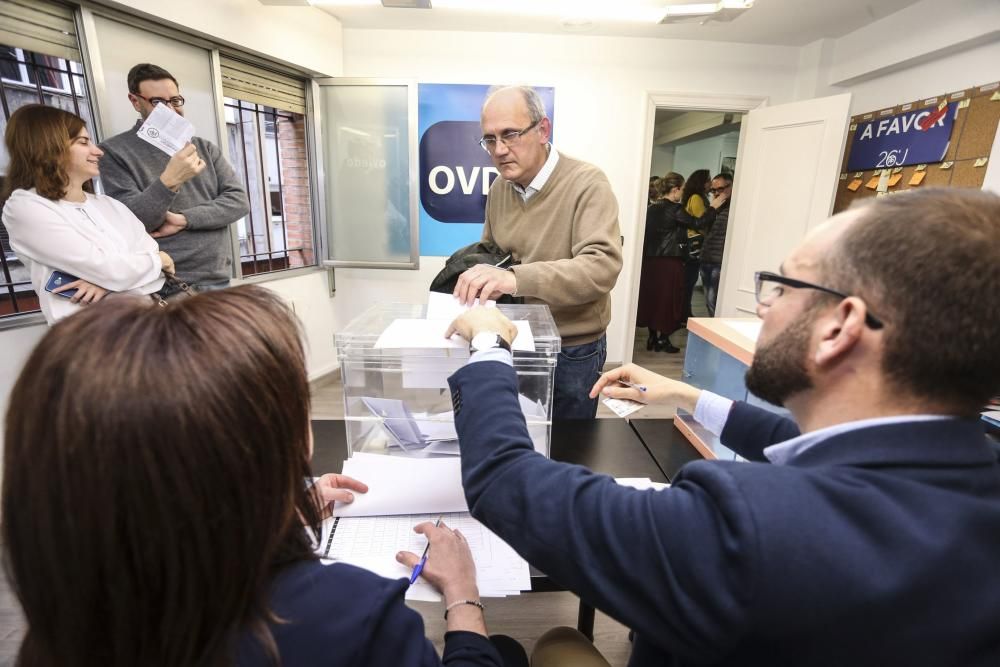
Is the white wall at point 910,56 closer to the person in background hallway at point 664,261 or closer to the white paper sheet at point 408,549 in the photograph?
the person in background hallway at point 664,261

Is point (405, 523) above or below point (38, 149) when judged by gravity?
below

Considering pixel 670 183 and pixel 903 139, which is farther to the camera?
pixel 670 183

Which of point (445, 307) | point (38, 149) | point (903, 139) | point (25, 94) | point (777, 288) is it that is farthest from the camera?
point (903, 139)

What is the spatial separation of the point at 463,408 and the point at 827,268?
521 millimetres

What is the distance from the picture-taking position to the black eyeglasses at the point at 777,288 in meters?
0.54

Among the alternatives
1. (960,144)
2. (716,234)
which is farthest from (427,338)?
(716,234)

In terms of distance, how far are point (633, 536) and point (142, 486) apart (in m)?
0.47

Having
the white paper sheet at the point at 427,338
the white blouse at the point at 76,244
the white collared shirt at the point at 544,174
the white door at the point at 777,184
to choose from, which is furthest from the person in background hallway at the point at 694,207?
the white blouse at the point at 76,244

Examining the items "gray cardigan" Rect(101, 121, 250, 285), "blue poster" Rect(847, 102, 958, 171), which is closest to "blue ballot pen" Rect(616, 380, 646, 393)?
"gray cardigan" Rect(101, 121, 250, 285)

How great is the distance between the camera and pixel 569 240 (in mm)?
1477

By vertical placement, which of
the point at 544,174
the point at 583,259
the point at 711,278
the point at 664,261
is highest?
the point at 544,174

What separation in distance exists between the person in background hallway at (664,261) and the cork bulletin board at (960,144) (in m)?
1.71

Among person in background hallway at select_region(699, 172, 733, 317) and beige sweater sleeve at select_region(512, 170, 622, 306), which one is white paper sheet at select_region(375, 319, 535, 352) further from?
person in background hallway at select_region(699, 172, 733, 317)

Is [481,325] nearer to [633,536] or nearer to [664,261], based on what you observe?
[633,536]
